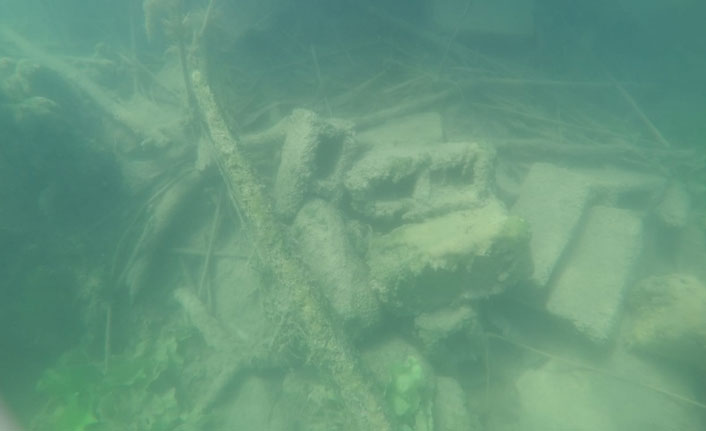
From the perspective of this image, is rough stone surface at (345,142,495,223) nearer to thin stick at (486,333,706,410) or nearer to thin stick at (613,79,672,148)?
thin stick at (486,333,706,410)

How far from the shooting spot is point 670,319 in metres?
3.74

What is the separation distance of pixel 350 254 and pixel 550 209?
240cm

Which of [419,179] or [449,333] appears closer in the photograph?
[449,333]

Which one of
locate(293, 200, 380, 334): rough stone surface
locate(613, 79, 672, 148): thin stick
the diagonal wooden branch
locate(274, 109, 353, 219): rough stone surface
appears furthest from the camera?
locate(613, 79, 672, 148): thin stick

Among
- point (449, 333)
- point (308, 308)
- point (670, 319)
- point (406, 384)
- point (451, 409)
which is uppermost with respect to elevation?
A: point (308, 308)

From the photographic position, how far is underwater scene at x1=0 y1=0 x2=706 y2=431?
3.43 m

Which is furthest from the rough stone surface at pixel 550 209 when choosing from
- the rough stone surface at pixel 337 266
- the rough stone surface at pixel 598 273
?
the rough stone surface at pixel 337 266

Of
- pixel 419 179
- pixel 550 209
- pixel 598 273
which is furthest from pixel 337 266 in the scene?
pixel 598 273

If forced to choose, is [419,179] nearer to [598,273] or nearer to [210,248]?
[598,273]

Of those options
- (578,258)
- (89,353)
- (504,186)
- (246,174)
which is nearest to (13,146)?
(89,353)

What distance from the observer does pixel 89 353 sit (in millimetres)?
4449

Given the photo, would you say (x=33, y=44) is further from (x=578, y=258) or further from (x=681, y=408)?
(x=681, y=408)

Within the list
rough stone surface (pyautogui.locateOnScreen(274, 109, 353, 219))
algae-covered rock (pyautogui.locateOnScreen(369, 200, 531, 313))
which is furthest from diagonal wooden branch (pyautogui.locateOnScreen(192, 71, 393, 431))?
algae-covered rock (pyautogui.locateOnScreen(369, 200, 531, 313))

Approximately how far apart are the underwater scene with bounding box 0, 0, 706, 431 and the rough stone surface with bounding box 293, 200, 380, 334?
19 millimetres
